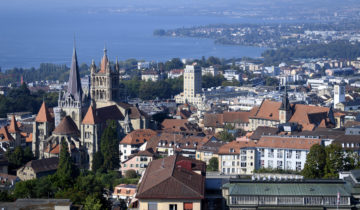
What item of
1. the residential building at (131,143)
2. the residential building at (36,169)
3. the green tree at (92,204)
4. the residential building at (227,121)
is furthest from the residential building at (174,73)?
the green tree at (92,204)

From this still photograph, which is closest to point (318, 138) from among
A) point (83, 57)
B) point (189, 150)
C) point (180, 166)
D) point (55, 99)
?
point (189, 150)

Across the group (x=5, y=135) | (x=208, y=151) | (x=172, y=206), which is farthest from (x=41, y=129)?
(x=172, y=206)

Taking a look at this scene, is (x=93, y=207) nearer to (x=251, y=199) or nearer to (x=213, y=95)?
(x=251, y=199)

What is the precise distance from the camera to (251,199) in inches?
1088

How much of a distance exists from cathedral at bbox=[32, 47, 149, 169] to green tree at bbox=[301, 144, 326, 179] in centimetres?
2008

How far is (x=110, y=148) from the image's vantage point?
53219 mm

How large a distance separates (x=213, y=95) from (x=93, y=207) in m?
68.0

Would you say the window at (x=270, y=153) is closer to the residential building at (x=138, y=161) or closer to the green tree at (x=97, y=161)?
the residential building at (x=138, y=161)

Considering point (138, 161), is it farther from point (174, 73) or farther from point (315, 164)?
point (174, 73)

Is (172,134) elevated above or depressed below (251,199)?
below

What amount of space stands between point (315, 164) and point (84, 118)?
73.9 feet

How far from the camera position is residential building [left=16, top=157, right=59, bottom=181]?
162 feet

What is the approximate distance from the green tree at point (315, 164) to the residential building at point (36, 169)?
17362 millimetres

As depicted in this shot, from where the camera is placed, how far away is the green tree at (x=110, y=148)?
52.7 metres
